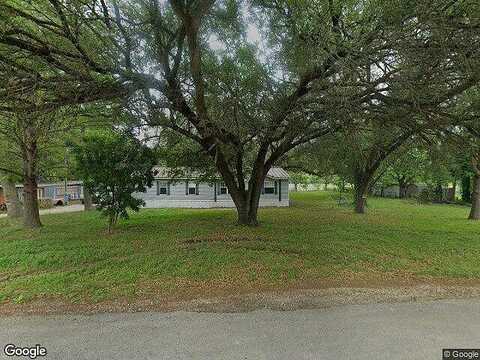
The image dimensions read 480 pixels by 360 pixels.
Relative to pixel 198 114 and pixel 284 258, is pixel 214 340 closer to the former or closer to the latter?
pixel 284 258

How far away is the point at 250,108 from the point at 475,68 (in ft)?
13.6

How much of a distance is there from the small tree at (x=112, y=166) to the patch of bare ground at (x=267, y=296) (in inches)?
193

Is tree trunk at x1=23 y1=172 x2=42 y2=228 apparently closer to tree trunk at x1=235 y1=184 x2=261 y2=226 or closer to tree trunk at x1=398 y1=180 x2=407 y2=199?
tree trunk at x1=235 y1=184 x2=261 y2=226

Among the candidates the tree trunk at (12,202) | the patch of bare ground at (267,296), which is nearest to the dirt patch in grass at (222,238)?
the patch of bare ground at (267,296)

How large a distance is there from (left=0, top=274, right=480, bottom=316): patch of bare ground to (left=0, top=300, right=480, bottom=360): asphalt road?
0.24 meters

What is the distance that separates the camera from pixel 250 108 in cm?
721

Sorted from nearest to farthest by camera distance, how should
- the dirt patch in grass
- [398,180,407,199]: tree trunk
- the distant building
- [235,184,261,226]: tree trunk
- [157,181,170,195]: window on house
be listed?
the dirt patch in grass < [235,184,261,226]: tree trunk < [157,181,170,195]: window on house < the distant building < [398,180,407,199]: tree trunk

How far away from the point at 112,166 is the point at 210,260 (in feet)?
15.0

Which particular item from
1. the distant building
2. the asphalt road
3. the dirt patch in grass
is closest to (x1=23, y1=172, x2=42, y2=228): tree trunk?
the dirt patch in grass

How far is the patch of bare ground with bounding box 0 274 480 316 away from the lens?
14.6ft

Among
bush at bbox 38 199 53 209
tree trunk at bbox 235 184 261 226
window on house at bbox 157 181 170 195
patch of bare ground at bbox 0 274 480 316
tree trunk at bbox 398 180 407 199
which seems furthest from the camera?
tree trunk at bbox 398 180 407 199

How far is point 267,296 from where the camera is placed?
4859 millimetres

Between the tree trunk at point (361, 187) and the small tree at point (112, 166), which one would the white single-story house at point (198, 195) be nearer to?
the tree trunk at point (361, 187)

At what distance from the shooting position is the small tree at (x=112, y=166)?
9273mm
